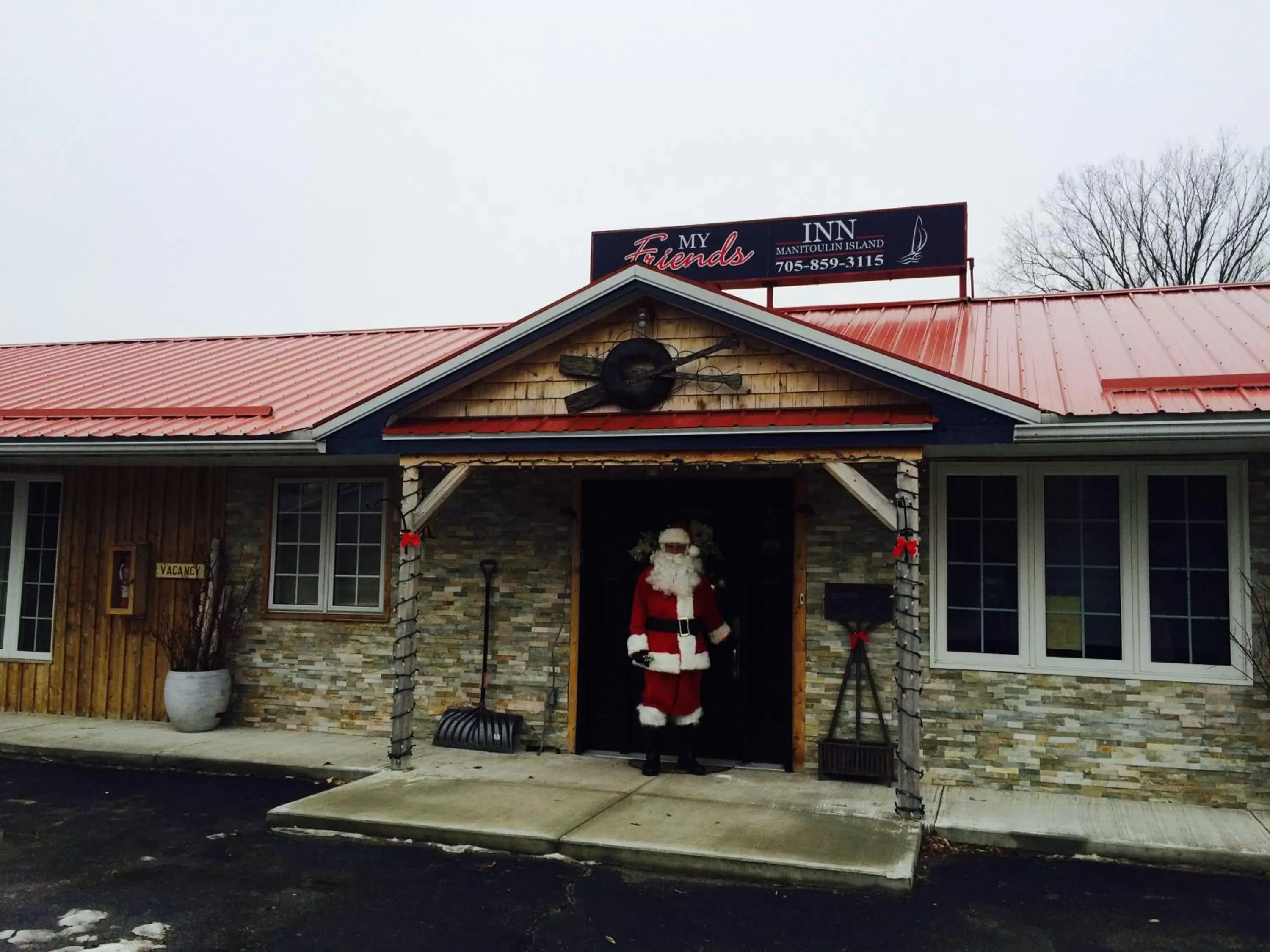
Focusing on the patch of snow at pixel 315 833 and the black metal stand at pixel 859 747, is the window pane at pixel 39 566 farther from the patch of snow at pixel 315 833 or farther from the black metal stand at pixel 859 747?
the black metal stand at pixel 859 747

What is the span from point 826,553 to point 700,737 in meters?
1.91

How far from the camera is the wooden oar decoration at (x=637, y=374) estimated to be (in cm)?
774

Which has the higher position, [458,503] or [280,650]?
[458,503]

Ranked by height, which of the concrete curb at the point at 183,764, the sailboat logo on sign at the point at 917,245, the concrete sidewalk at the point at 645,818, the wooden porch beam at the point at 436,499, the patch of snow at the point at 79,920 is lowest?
the patch of snow at the point at 79,920

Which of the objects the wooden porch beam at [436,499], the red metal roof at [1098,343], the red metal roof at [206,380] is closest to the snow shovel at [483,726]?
the wooden porch beam at [436,499]

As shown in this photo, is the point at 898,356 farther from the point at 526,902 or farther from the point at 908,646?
the point at 526,902

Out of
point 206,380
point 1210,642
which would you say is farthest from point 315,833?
point 1210,642

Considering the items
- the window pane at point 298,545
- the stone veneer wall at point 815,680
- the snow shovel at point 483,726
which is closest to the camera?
the stone veneer wall at point 815,680

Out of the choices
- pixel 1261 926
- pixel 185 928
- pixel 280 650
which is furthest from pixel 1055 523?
pixel 280 650

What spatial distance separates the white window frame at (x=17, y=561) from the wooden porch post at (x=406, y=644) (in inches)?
189

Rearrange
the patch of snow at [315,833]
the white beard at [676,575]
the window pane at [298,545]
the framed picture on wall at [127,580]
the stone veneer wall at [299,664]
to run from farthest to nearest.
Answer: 1. the framed picture on wall at [127,580]
2. the window pane at [298,545]
3. the stone veneer wall at [299,664]
4. the white beard at [676,575]
5. the patch of snow at [315,833]

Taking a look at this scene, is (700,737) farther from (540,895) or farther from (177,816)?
(177,816)

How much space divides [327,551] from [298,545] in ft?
1.22

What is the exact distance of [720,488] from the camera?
907 centimetres
